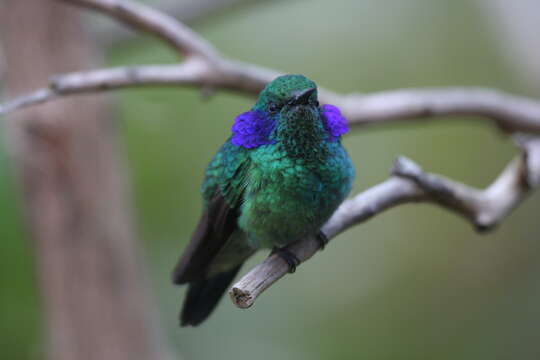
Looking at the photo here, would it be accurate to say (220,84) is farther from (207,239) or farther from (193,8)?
(193,8)

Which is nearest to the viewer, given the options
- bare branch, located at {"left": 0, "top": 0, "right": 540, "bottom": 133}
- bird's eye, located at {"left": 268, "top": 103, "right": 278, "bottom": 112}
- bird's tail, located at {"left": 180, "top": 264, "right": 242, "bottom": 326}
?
bird's eye, located at {"left": 268, "top": 103, "right": 278, "bottom": 112}

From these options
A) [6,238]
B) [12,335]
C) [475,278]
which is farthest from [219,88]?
[475,278]

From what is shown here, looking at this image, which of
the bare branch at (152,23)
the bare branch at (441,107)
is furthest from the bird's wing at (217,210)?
the bare branch at (441,107)

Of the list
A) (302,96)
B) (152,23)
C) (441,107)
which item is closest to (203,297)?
(302,96)

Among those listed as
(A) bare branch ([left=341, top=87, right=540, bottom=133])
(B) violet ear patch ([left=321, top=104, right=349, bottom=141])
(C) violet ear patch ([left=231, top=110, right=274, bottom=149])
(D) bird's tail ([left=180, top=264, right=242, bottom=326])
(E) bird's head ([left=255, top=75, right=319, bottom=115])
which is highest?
(A) bare branch ([left=341, top=87, right=540, bottom=133])

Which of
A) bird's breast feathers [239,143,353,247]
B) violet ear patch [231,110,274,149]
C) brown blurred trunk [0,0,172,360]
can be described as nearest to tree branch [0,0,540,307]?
bird's breast feathers [239,143,353,247]

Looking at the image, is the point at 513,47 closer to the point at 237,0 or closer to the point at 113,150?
the point at 237,0

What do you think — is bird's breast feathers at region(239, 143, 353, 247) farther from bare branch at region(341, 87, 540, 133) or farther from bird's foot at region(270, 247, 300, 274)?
bare branch at region(341, 87, 540, 133)

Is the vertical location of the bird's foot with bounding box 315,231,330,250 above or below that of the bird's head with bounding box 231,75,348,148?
below
